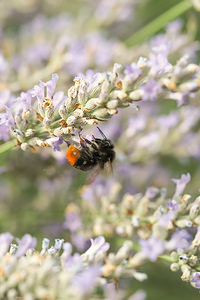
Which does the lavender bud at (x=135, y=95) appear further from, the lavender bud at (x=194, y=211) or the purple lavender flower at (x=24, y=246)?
the purple lavender flower at (x=24, y=246)

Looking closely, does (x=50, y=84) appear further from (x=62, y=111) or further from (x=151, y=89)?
(x=151, y=89)

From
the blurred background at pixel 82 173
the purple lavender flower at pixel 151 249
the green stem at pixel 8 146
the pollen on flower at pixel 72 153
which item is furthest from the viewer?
the blurred background at pixel 82 173

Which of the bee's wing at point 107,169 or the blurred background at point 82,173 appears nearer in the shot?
the bee's wing at point 107,169

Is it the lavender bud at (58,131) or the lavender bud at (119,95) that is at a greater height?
the lavender bud at (58,131)

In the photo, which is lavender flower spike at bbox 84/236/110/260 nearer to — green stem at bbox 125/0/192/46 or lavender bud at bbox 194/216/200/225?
lavender bud at bbox 194/216/200/225

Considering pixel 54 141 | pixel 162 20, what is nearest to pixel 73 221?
pixel 54 141

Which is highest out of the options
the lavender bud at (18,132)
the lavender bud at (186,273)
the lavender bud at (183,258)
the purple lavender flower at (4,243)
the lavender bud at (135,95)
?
the lavender bud at (18,132)

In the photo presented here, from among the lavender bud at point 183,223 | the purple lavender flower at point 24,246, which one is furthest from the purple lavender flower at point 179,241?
the purple lavender flower at point 24,246

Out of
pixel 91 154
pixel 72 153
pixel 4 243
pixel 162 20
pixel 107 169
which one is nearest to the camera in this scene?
pixel 4 243
